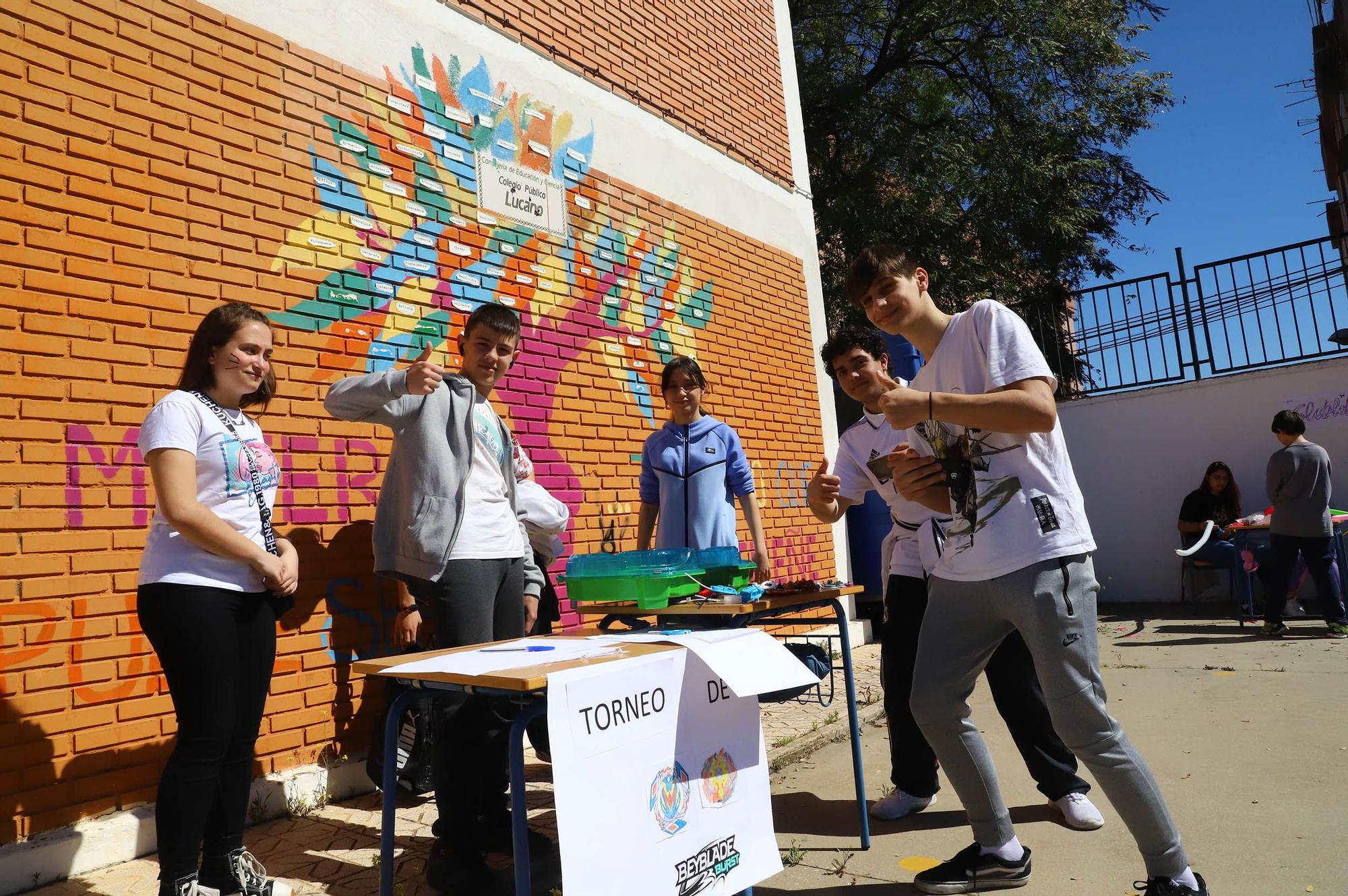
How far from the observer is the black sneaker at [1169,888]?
7.77 feet

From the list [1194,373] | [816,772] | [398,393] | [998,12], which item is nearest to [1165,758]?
[816,772]

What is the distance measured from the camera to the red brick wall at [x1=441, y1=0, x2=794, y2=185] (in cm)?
591


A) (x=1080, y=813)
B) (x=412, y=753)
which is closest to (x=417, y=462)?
(x=412, y=753)

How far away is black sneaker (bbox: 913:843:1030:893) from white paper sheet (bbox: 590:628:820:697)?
2.68ft

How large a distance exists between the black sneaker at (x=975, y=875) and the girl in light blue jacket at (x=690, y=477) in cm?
195

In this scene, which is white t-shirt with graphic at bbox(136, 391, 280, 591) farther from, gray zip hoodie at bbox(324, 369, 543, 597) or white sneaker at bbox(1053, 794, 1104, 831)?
white sneaker at bbox(1053, 794, 1104, 831)

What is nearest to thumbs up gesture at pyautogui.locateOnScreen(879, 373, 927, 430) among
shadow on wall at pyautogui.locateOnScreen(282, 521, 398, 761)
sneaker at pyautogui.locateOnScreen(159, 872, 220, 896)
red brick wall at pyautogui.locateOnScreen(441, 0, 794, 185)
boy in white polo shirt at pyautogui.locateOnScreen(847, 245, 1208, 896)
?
boy in white polo shirt at pyautogui.locateOnScreen(847, 245, 1208, 896)

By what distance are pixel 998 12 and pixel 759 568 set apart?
13.5 meters

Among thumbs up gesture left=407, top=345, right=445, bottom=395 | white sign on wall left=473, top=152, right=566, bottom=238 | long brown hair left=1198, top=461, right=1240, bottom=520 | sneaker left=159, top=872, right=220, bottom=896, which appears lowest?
sneaker left=159, top=872, right=220, bottom=896

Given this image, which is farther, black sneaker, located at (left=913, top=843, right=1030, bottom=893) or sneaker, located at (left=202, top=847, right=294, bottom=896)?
black sneaker, located at (left=913, top=843, right=1030, bottom=893)

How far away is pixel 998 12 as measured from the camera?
14.5m

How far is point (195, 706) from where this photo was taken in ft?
8.57

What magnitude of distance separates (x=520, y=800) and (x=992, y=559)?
4.79 ft

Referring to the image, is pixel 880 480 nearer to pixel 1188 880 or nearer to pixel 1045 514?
pixel 1045 514
